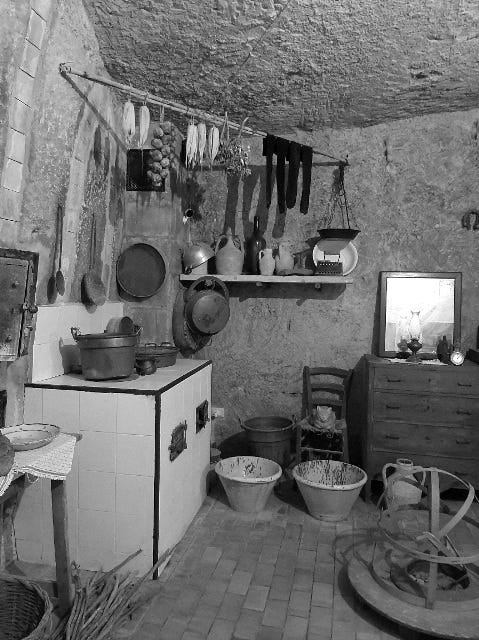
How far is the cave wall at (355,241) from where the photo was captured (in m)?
4.13

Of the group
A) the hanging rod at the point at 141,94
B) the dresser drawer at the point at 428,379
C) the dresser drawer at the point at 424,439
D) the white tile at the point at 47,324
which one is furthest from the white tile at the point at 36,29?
the dresser drawer at the point at 424,439

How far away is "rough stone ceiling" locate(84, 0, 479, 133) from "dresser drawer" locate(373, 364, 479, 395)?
2032 millimetres

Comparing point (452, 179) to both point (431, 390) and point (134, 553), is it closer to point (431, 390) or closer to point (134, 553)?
point (431, 390)

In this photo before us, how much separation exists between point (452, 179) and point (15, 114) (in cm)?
332

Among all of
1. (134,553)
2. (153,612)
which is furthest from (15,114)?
(153,612)

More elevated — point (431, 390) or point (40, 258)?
point (40, 258)

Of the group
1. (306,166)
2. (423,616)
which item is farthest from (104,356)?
(306,166)

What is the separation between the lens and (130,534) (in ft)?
8.98

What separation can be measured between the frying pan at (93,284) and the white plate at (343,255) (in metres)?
1.78

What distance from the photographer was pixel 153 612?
2428mm

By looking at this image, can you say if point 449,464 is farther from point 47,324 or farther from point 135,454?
point 47,324

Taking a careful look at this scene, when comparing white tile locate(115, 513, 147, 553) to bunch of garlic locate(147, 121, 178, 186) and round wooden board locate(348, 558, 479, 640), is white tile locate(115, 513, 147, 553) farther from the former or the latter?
bunch of garlic locate(147, 121, 178, 186)

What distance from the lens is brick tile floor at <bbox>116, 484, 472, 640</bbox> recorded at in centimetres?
232

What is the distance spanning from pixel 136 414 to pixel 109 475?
377mm
